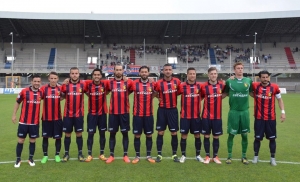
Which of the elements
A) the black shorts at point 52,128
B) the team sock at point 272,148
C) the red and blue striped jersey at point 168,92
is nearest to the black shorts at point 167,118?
the red and blue striped jersey at point 168,92

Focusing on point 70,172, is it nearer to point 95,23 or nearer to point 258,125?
point 258,125

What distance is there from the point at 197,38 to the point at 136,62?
10187 mm

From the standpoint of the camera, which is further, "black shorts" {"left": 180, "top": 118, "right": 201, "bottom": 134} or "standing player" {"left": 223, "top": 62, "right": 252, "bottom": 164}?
"black shorts" {"left": 180, "top": 118, "right": 201, "bottom": 134}

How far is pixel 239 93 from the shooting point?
560 cm

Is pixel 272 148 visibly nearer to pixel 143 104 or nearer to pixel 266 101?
pixel 266 101

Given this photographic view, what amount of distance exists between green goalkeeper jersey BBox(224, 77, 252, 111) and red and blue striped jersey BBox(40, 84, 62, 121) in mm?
3532

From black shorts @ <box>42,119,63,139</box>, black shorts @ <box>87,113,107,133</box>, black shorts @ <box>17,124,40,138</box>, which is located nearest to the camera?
black shorts @ <box>17,124,40,138</box>

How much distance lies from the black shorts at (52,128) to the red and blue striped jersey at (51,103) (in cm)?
8

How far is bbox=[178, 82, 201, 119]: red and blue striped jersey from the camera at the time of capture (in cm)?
570

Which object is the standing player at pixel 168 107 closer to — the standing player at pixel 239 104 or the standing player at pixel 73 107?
the standing player at pixel 239 104

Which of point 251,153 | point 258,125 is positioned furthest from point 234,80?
point 251,153

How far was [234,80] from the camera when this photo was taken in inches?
224

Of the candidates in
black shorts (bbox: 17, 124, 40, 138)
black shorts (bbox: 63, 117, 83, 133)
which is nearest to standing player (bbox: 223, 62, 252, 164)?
black shorts (bbox: 63, 117, 83, 133)

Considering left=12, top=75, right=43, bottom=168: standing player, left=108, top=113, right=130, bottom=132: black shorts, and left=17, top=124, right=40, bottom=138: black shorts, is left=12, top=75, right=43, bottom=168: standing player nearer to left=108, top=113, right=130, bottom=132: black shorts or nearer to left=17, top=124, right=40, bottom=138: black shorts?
left=17, top=124, right=40, bottom=138: black shorts
